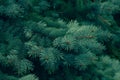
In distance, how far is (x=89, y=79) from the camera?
1582mm

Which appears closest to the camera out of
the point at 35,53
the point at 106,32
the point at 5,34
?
the point at 35,53

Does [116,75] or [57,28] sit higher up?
[57,28]

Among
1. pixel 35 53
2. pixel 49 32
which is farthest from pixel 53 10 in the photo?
pixel 35 53

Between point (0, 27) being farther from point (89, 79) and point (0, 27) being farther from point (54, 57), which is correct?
point (89, 79)

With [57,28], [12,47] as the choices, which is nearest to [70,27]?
[57,28]

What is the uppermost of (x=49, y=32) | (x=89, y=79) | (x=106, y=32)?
(x=49, y=32)

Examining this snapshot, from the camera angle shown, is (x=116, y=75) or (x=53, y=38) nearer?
(x=53, y=38)

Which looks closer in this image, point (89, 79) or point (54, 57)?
point (54, 57)

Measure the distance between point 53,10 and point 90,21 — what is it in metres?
0.29

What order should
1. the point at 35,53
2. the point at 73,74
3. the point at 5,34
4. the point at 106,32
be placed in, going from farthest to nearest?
the point at 106,32, the point at 73,74, the point at 5,34, the point at 35,53

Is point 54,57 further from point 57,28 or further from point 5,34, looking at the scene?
point 5,34

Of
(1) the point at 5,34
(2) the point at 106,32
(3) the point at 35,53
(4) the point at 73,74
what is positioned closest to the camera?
(3) the point at 35,53

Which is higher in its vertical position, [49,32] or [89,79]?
[49,32]

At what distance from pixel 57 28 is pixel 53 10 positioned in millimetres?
384
